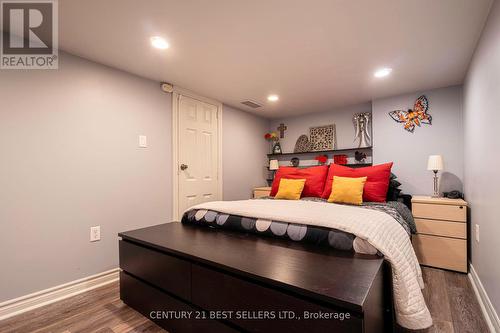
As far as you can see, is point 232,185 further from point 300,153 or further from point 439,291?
point 439,291

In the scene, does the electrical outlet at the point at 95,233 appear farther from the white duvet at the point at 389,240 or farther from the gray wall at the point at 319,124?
the gray wall at the point at 319,124

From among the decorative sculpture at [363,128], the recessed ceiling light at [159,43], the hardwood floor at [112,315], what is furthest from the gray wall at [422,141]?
the recessed ceiling light at [159,43]

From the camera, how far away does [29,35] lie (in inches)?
70.6

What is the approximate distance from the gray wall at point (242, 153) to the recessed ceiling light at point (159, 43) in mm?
1633

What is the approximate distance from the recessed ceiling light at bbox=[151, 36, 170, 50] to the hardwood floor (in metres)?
1.98

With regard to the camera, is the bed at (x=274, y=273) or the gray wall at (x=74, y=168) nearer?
the bed at (x=274, y=273)

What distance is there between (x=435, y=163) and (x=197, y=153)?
2746 mm

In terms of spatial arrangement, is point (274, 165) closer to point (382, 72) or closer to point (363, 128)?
point (363, 128)

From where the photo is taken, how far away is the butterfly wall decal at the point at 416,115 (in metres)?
2.92

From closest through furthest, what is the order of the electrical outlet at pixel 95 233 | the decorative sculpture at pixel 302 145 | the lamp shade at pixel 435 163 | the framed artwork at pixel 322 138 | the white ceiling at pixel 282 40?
the white ceiling at pixel 282 40 < the electrical outlet at pixel 95 233 < the lamp shade at pixel 435 163 < the framed artwork at pixel 322 138 < the decorative sculpture at pixel 302 145

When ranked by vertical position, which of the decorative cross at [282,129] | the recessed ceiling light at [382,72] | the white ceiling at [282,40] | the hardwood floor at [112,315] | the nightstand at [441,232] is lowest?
the hardwood floor at [112,315]

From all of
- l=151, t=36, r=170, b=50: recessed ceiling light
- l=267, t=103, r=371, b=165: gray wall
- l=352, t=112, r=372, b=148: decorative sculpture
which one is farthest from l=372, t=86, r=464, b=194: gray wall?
l=151, t=36, r=170, b=50: recessed ceiling light

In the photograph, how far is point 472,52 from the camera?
203 cm

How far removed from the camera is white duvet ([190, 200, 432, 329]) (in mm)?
1185
